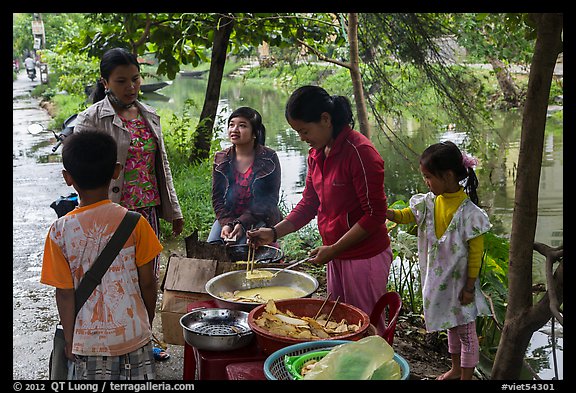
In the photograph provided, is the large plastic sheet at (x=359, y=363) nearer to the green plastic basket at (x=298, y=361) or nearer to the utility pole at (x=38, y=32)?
the green plastic basket at (x=298, y=361)

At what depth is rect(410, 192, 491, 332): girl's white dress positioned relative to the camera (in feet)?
10.9

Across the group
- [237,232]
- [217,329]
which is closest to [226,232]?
[237,232]

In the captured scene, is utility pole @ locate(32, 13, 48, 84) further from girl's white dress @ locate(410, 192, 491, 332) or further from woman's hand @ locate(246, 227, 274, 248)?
girl's white dress @ locate(410, 192, 491, 332)

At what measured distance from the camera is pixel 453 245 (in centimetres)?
335

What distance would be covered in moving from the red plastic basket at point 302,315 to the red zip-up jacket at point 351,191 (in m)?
0.41

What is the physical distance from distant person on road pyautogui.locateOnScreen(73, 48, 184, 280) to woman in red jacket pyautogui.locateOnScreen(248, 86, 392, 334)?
0.95 meters

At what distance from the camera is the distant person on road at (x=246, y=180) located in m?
4.68

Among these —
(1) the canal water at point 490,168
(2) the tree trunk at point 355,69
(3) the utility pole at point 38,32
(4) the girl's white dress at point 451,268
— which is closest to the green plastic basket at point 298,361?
(4) the girl's white dress at point 451,268

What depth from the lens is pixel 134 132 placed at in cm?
375

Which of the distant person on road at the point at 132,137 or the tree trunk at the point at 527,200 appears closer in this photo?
the tree trunk at the point at 527,200

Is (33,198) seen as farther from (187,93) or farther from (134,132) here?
(187,93)

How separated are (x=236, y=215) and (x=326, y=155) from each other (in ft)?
4.77

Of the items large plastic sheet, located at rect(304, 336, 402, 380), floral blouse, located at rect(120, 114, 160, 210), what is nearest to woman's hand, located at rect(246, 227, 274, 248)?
floral blouse, located at rect(120, 114, 160, 210)

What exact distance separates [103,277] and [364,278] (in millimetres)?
1365
